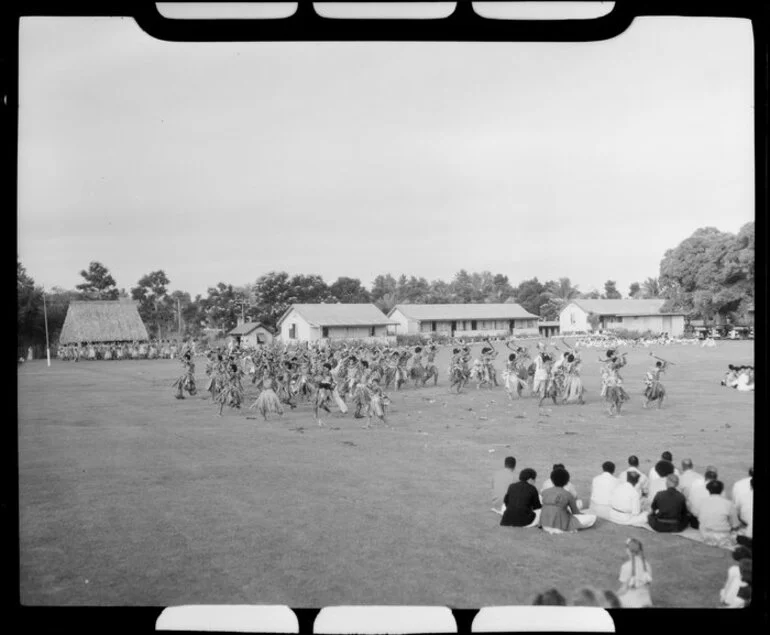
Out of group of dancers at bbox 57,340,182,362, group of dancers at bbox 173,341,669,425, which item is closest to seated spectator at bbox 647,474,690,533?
group of dancers at bbox 173,341,669,425

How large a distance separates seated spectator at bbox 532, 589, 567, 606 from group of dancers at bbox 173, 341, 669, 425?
1.68 m

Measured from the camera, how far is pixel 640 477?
3.21m

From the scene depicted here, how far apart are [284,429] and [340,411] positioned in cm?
55

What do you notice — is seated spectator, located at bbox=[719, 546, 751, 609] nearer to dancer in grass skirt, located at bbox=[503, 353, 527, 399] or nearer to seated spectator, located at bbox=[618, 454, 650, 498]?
seated spectator, located at bbox=[618, 454, 650, 498]

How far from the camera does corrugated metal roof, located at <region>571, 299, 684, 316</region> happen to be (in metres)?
4.00

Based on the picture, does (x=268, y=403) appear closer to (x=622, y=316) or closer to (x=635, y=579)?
(x=622, y=316)

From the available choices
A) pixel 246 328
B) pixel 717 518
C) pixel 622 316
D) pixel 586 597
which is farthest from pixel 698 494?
pixel 246 328

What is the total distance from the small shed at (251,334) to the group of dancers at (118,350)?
463 mm

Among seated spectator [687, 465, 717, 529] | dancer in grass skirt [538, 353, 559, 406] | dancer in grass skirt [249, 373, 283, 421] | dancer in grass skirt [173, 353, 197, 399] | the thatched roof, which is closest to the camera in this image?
seated spectator [687, 465, 717, 529]

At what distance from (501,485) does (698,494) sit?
102cm

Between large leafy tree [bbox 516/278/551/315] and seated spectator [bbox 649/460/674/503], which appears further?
large leafy tree [bbox 516/278/551/315]

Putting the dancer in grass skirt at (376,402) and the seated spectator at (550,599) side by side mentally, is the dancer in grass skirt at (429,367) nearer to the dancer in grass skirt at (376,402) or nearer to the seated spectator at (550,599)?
the dancer in grass skirt at (376,402)
